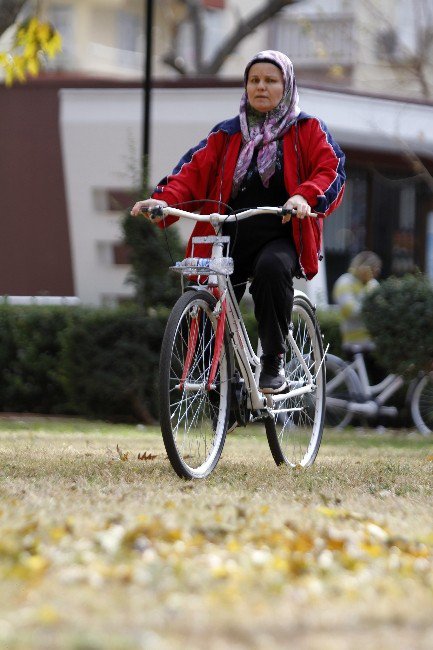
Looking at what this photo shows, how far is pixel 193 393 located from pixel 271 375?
52 cm

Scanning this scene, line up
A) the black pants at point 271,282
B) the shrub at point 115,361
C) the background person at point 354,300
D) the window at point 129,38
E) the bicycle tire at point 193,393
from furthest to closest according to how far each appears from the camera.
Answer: the window at point 129,38 < the background person at point 354,300 < the shrub at point 115,361 < the black pants at point 271,282 < the bicycle tire at point 193,393

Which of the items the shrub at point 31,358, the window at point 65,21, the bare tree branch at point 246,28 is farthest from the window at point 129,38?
the shrub at point 31,358

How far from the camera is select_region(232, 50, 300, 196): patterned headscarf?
6.79m

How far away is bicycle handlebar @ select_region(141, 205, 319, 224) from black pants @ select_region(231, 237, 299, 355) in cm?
24

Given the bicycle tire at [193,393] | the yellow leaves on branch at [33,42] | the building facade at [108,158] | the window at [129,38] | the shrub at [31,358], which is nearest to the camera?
the bicycle tire at [193,393]

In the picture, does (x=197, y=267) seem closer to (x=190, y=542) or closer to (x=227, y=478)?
(x=227, y=478)

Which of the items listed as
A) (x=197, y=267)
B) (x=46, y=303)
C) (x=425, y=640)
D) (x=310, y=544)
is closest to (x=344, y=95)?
(x=46, y=303)

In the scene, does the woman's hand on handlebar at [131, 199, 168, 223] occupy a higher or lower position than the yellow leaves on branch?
lower

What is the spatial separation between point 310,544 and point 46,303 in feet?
39.0

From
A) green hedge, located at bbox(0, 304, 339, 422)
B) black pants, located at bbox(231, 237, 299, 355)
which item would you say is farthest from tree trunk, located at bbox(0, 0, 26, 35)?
black pants, located at bbox(231, 237, 299, 355)

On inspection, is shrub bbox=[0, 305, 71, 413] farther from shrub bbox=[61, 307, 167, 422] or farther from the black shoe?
the black shoe

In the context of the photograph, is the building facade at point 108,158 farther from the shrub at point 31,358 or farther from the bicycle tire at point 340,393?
the bicycle tire at point 340,393

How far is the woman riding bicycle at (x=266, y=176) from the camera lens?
6766mm

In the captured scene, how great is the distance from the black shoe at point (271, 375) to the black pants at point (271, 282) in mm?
57
